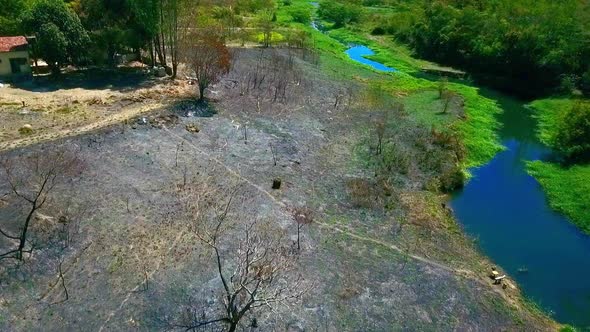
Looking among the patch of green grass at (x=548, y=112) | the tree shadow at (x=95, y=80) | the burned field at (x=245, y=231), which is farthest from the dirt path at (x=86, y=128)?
the patch of green grass at (x=548, y=112)

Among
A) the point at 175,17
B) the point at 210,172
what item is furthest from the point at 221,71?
the point at 210,172

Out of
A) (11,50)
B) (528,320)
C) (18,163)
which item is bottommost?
(528,320)

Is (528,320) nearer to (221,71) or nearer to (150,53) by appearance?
(221,71)

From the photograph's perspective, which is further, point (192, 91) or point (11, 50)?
point (192, 91)

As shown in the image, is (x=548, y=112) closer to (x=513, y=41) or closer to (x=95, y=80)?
(x=513, y=41)

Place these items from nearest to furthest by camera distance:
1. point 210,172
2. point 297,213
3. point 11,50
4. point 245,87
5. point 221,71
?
1. point 297,213
2. point 210,172
3. point 11,50
4. point 221,71
5. point 245,87

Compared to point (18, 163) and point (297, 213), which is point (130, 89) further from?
point (297, 213)

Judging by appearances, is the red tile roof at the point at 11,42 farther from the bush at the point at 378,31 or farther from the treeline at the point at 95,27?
the bush at the point at 378,31

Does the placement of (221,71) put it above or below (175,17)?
below

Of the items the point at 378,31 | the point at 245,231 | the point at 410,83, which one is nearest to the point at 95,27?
the point at 245,231

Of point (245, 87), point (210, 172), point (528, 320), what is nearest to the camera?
point (528, 320)
